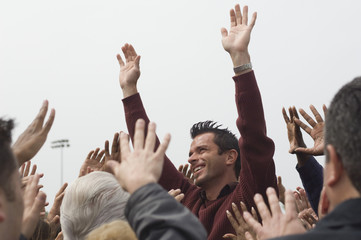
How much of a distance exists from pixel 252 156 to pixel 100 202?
166cm

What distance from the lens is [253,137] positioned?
4.02m

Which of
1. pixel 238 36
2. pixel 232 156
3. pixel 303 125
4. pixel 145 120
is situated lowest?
pixel 232 156

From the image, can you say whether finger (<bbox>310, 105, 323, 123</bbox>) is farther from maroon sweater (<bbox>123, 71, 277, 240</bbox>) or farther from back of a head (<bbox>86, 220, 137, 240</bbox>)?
back of a head (<bbox>86, 220, 137, 240</bbox>)

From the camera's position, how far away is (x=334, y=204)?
1792mm

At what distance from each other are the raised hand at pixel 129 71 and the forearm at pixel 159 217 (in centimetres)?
344

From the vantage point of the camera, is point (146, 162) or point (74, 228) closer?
point (146, 162)

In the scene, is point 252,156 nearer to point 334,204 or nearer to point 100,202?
point 100,202

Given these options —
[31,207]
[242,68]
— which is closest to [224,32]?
[242,68]

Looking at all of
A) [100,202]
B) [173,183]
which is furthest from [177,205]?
[173,183]

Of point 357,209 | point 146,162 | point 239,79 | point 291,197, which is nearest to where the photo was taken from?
point 357,209

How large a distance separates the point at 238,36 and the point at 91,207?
222 cm

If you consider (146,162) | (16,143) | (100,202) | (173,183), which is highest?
(16,143)

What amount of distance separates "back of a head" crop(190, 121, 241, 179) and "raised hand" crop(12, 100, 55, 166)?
2801 mm

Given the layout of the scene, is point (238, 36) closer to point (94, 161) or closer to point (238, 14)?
point (238, 14)
